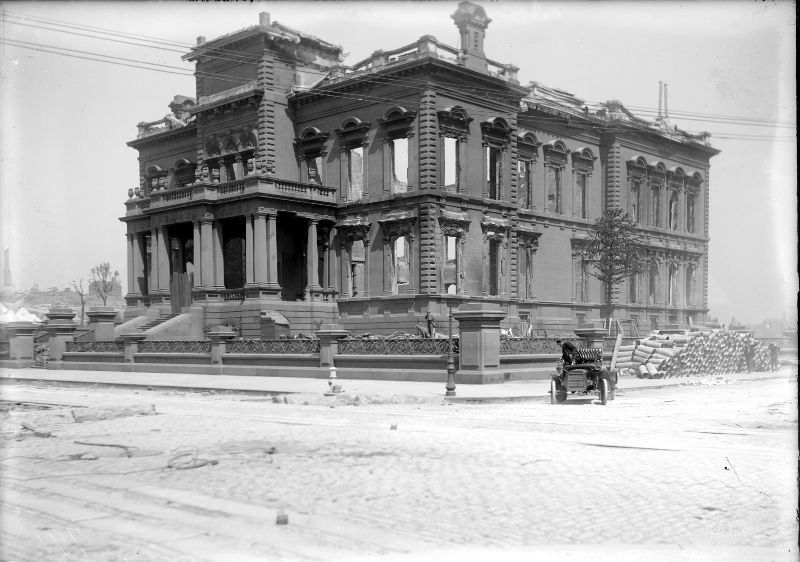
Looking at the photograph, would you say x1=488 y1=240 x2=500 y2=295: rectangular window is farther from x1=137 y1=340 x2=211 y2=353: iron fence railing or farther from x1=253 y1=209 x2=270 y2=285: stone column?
x1=137 y1=340 x2=211 y2=353: iron fence railing

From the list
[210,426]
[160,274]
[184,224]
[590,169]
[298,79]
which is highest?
[298,79]

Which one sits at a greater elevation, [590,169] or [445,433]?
[590,169]

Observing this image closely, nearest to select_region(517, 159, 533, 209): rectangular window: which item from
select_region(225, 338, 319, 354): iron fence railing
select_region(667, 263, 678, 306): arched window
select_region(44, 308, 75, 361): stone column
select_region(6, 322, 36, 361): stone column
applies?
select_region(667, 263, 678, 306): arched window

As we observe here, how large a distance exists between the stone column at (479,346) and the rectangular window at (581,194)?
87.1 ft

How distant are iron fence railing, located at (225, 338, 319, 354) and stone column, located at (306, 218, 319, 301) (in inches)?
359

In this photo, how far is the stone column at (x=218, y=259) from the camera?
130ft

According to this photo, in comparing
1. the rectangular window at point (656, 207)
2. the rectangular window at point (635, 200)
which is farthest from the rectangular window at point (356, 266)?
the rectangular window at point (656, 207)

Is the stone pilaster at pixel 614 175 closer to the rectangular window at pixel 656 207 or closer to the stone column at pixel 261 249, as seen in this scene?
the rectangular window at pixel 656 207

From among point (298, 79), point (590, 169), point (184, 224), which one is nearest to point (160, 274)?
point (184, 224)

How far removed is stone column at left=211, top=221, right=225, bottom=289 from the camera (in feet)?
130

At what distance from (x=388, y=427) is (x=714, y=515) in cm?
701

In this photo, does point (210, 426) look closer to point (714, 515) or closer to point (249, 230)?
point (714, 515)

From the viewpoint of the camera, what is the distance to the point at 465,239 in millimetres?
39281

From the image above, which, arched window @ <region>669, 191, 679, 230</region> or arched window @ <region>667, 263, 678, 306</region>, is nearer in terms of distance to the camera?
arched window @ <region>667, 263, 678, 306</region>
